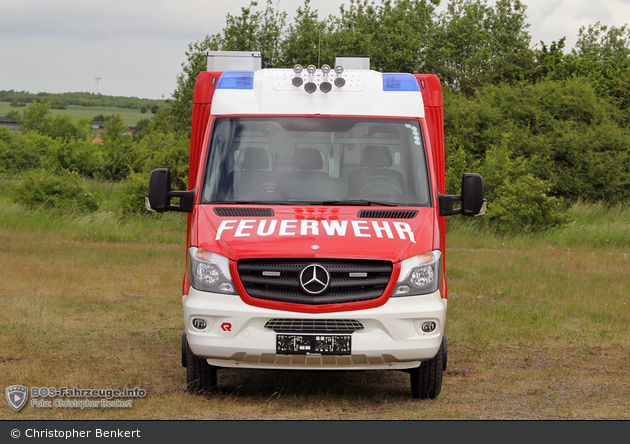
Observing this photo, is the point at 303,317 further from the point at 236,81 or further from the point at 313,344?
the point at 236,81

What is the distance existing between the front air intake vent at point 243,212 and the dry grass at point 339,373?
1505mm

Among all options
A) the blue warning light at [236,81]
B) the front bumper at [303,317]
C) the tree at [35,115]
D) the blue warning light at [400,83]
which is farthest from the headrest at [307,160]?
the tree at [35,115]

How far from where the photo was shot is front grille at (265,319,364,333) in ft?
18.8

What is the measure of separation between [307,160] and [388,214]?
90 centimetres

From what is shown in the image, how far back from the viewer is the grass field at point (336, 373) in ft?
20.3

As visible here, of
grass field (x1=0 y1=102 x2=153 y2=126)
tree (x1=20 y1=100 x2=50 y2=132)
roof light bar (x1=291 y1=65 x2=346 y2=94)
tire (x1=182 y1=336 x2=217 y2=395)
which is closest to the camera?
tire (x1=182 y1=336 x2=217 y2=395)

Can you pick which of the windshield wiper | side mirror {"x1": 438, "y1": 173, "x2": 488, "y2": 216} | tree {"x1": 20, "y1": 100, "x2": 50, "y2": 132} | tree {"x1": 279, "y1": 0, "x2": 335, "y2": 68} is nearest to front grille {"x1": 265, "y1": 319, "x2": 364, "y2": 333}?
the windshield wiper

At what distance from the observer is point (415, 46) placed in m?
45.2

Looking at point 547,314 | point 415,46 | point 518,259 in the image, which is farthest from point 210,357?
point 415,46

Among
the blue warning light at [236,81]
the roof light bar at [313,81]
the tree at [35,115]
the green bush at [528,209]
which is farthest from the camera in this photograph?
the tree at [35,115]

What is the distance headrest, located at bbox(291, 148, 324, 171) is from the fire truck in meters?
0.01

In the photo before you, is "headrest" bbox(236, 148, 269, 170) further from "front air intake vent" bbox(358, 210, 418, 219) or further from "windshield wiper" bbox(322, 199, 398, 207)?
"front air intake vent" bbox(358, 210, 418, 219)

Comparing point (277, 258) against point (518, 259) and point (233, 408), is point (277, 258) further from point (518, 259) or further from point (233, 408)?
point (518, 259)

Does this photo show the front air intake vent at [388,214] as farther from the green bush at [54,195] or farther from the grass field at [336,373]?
the green bush at [54,195]
